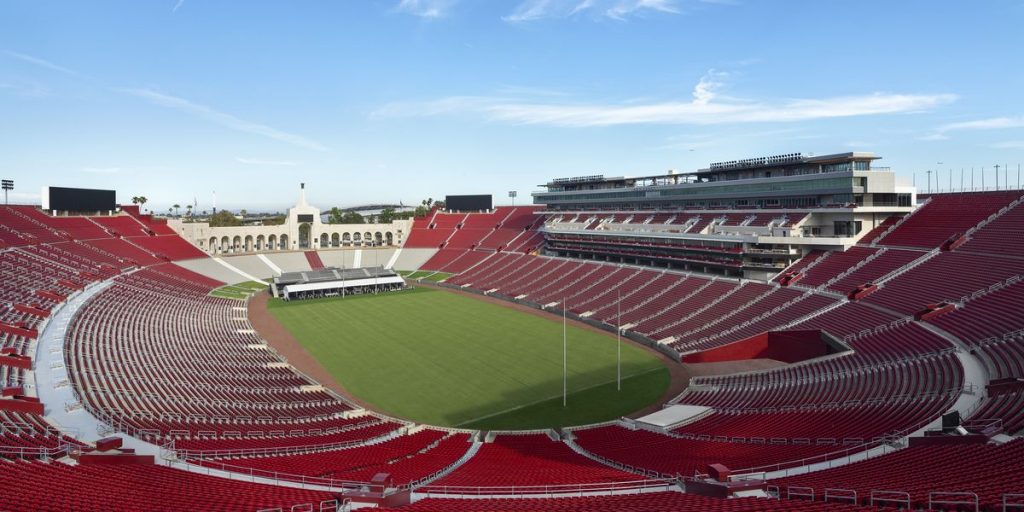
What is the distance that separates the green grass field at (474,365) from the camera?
3284 centimetres

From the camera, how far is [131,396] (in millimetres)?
27062

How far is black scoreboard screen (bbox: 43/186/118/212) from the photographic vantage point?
257 ft

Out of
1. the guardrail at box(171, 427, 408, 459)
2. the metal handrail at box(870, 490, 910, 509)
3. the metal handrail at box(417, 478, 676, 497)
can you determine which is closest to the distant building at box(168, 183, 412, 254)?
the guardrail at box(171, 427, 408, 459)

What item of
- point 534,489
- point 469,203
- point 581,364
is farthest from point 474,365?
point 469,203

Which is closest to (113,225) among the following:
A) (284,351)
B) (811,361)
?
(284,351)

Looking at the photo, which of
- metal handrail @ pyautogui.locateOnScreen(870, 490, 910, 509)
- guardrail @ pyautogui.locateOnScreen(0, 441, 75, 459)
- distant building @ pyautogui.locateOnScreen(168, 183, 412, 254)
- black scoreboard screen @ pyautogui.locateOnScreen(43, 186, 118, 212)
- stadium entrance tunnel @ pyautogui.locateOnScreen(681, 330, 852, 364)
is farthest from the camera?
distant building @ pyautogui.locateOnScreen(168, 183, 412, 254)

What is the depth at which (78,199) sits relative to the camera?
82.4 m

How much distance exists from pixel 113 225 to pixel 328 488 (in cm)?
8557

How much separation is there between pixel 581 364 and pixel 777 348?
13.6 m

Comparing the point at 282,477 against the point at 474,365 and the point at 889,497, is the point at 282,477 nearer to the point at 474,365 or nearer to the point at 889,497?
the point at 889,497

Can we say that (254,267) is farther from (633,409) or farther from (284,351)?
(633,409)

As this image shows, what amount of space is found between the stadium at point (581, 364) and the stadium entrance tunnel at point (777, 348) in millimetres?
150

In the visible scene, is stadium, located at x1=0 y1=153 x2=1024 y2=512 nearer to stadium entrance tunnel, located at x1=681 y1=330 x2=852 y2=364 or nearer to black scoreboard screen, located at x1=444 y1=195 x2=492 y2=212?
stadium entrance tunnel, located at x1=681 y1=330 x2=852 y2=364

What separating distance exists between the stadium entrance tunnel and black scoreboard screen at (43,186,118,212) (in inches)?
3306
